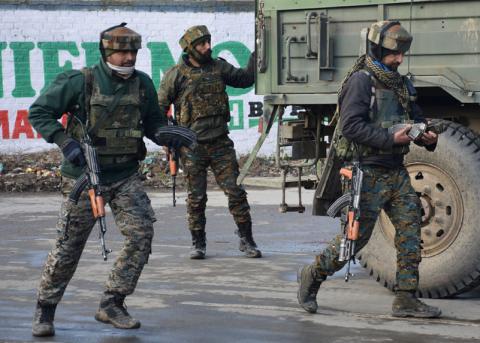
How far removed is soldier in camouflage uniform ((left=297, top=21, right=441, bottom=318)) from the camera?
6.81 meters

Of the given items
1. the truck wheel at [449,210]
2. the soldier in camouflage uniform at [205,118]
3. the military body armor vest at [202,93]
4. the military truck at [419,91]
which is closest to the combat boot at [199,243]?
the soldier in camouflage uniform at [205,118]

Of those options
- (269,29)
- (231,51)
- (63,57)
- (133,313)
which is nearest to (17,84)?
(63,57)

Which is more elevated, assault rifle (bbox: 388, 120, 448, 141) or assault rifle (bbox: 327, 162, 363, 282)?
assault rifle (bbox: 388, 120, 448, 141)

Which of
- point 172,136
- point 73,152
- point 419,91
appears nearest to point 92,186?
point 73,152

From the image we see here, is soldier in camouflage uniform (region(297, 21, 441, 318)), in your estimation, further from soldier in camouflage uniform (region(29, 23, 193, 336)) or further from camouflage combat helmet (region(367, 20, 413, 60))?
soldier in camouflage uniform (region(29, 23, 193, 336))

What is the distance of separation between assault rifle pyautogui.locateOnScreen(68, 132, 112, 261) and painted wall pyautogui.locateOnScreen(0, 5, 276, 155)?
10872 millimetres

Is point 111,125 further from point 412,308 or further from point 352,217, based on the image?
point 412,308

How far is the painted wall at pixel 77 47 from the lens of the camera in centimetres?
1733

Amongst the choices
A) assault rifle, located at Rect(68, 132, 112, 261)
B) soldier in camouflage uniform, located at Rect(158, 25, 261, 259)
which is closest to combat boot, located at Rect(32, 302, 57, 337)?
assault rifle, located at Rect(68, 132, 112, 261)

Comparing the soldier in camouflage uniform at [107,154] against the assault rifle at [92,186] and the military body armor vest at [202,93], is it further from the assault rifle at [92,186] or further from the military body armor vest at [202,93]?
the military body armor vest at [202,93]

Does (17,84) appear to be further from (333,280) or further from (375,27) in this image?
(375,27)

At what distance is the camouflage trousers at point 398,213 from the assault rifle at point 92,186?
1.47m

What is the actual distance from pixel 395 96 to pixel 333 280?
6.62 feet

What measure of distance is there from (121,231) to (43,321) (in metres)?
0.69
